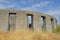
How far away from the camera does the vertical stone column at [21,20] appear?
22.9m

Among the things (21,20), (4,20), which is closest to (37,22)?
(21,20)

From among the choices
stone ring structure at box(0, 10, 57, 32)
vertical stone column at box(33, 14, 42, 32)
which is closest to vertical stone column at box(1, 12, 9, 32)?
stone ring structure at box(0, 10, 57, 32)

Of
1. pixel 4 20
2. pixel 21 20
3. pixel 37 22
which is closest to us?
pixel 4 20

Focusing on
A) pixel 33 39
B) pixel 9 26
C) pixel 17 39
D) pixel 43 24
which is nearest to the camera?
pixel 17 39

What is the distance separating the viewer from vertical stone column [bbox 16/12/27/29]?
901 inches

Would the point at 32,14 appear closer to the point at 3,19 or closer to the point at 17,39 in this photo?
the point at 3,19

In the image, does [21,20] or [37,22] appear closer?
[21,20]

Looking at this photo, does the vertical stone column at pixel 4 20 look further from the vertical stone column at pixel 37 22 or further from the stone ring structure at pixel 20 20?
the vertical stone column at pixel 37 22

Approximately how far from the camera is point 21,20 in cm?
2303

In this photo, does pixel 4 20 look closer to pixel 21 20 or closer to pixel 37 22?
pixel 21 20

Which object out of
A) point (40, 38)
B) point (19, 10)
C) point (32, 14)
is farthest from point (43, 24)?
point (40, 38)

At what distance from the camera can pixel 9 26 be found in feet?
80.1

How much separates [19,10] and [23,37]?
14.4 m

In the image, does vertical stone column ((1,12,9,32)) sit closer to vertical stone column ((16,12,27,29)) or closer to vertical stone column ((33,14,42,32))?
vertical stone column ((16,12,27,29))
